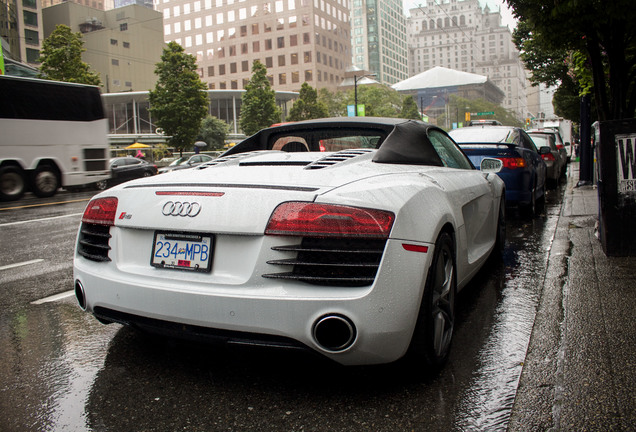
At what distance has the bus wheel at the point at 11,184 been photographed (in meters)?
16.0

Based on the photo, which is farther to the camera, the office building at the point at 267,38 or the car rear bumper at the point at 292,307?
the office building at the point at 267,38

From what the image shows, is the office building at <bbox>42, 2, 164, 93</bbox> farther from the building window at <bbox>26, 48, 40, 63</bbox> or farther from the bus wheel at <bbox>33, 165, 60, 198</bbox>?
the bus wheel at <bbox>33, 165, 60, 198</bbox>

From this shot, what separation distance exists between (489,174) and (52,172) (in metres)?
15.7

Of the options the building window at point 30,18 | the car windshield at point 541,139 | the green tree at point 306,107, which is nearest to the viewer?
the car windshield at point 541,139

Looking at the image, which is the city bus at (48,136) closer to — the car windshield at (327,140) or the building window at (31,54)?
the car windshield at (327,140)

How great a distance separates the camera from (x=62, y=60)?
34031 mm

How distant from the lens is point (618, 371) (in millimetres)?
2828

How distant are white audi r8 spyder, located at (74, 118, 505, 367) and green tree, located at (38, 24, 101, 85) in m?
34.2

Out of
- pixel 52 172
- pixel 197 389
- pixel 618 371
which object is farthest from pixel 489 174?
A: pixel 52 172

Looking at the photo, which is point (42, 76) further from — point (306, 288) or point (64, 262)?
point (306, 288)

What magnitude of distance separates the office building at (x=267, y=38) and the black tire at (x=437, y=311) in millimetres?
101844

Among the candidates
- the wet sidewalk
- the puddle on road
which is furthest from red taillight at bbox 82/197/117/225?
the wet sidewalk

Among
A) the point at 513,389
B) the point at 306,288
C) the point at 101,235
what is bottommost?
the point at 513,389

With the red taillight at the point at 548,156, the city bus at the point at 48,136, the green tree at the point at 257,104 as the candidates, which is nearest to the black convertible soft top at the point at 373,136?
the red taillight at the point at 548,156
